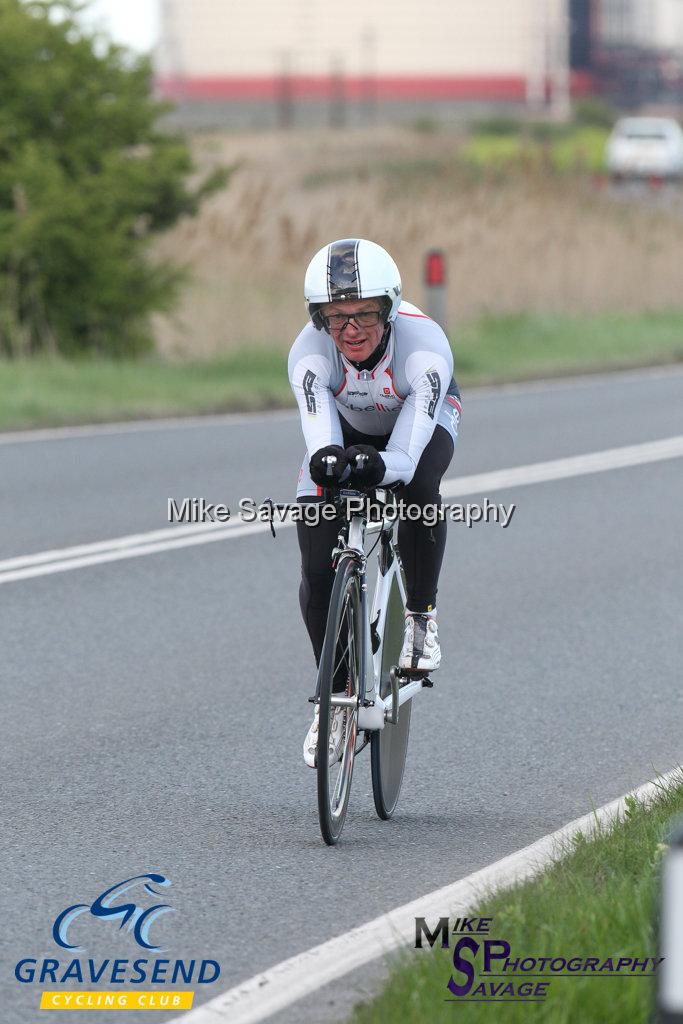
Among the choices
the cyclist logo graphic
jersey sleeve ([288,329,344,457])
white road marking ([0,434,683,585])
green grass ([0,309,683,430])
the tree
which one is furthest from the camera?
the tree

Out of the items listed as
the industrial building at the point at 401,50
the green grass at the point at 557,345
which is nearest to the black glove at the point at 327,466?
the green grass at the point at 557,345

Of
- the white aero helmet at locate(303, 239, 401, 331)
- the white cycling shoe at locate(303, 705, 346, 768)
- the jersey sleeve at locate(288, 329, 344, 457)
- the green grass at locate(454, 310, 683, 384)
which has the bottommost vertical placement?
the green grass at locate(454, 310, 683, 384)

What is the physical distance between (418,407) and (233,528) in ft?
17.7

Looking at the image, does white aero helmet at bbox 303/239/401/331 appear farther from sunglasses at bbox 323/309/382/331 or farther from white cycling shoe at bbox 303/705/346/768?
white cycling shoe at bbox 303/705/346/768

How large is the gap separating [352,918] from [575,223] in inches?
904

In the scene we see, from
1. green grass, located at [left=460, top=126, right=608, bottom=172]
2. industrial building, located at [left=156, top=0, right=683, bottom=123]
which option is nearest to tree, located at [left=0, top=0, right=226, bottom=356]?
green grass, located at [left=460, top=126, right=608, bottom=172]

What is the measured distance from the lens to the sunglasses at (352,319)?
526cm

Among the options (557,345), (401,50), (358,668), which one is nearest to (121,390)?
(557,345)

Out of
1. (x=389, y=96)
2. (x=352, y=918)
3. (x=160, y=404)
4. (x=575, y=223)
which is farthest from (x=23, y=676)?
(x=389, y=96)

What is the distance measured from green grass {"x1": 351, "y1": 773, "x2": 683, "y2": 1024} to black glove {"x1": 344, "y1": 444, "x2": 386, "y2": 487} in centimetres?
121

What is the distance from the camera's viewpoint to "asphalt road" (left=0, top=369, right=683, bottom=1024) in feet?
Result: 15.8

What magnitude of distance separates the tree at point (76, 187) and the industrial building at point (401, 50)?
81136 mm

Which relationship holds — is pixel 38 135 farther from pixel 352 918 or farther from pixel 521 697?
pixel 352 918

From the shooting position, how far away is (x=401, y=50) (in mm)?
113562
